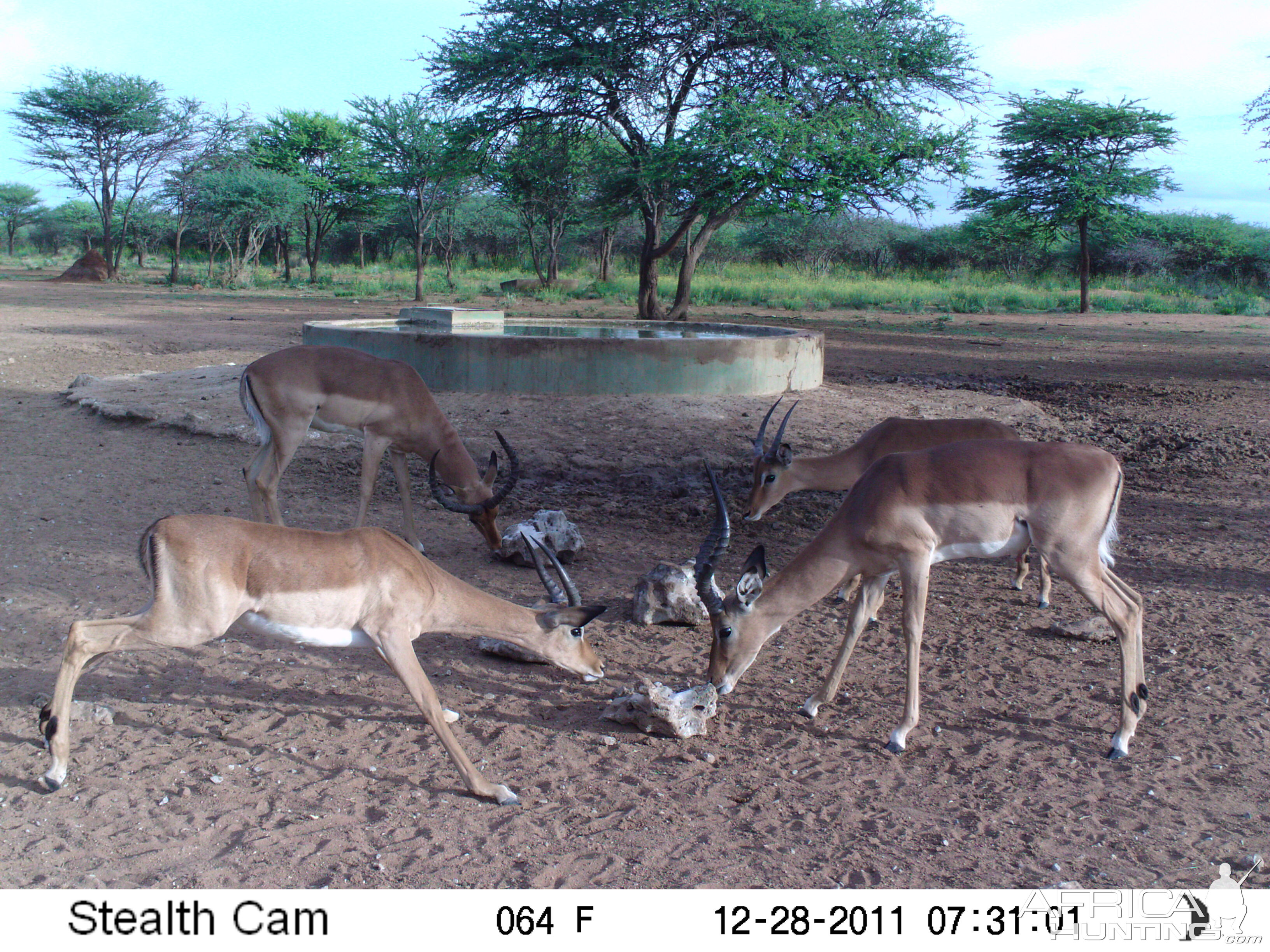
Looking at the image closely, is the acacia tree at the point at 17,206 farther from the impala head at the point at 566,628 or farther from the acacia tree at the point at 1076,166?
the impala head at the point at 566,628

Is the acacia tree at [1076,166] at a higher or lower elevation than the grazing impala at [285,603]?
higher

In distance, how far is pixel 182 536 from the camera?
375cm

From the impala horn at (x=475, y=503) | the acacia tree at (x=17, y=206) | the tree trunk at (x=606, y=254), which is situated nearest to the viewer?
the impala horn at (x=475, y=503)

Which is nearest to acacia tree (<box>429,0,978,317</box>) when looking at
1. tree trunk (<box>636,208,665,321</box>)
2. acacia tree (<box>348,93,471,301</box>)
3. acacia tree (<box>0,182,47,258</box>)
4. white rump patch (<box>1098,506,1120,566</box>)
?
tree trunk (<box>636,208,665,321</box>)

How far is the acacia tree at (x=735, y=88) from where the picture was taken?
19453 mm

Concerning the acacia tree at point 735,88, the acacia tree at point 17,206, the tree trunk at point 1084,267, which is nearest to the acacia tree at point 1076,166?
the tree trunk at point 1084,267

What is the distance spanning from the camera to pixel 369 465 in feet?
23.8

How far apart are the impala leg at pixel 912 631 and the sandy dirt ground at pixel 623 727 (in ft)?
0.46

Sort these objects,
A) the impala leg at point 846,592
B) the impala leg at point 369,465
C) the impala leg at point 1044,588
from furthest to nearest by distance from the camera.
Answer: the impala leg at point 369,465 → the impala leg at point 846,592 → the impala leg at point 1044,588

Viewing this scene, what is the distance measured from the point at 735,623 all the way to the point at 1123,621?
1.67 meters

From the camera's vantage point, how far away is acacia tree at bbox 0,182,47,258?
61.1 meters

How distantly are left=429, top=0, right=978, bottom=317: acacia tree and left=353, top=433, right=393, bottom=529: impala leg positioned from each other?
13.4 meters

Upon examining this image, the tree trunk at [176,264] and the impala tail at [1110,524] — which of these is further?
the tree trunk at [176,264]

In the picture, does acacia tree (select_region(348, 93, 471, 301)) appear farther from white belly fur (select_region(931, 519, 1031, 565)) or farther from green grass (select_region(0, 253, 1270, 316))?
white belly fur (select_region(931, 519, 1031, 565))
